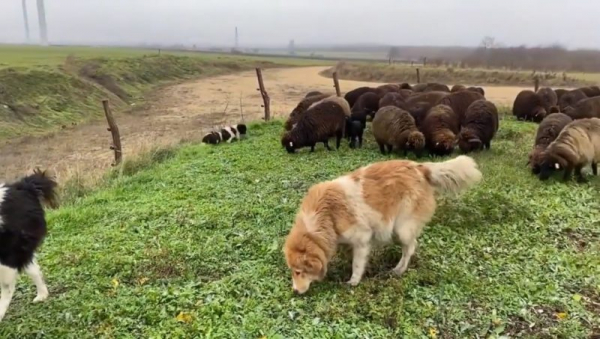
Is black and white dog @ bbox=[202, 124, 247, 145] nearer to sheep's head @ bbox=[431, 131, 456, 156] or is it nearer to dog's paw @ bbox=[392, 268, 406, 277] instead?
sheep's head @ bbox=[431, 131, 456, 156]

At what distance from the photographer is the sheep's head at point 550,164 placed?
8883mm

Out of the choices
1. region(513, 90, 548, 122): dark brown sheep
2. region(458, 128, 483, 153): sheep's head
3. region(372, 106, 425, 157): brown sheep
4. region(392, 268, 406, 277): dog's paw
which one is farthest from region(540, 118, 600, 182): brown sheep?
region(513, 90, 548, 122): dark brown sheep

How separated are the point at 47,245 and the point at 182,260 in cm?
212

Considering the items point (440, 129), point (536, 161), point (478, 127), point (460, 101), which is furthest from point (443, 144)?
point (460, 101)

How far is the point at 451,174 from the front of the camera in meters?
5.64

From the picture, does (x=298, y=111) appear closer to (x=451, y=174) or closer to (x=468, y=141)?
(x=468, y=141)

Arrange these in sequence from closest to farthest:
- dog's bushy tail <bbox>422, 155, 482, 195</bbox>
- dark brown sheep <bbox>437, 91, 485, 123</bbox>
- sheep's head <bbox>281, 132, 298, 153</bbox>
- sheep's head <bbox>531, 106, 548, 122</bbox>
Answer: dog's bushy tail <bbox>422, 155, 482, 195</bbox>
sheep's head <bbox>281, 132, 298, 153</bbox>
dark brown sheep <bbox>437, 91, 485, 123</bbox>
sheep's head <bbox>531, 106, 548, 122</bbox>

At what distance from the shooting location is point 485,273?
5.46 metres

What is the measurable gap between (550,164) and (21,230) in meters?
8.05

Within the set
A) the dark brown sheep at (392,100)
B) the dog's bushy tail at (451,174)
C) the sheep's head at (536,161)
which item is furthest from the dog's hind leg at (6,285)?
the dark brown sheep at (392,100)

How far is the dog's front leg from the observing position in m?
5.23

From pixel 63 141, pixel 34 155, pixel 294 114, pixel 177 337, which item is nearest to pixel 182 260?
pixel 177 337

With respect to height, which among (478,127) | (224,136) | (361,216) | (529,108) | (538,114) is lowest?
(224,136)

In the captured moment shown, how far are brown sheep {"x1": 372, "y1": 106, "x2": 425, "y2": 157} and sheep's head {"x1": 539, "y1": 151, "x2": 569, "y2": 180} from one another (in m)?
2.68
